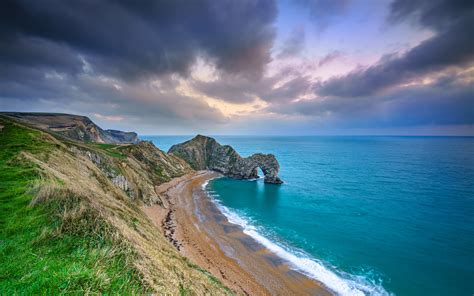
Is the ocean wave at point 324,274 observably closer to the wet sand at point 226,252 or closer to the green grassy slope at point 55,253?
the wet sand at point 226,252

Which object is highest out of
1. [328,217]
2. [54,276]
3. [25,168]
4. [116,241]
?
[25,168]

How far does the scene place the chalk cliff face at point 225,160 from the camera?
83.1 metres

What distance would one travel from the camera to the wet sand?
75.4 feet

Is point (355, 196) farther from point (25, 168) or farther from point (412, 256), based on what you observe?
point (25, 168)

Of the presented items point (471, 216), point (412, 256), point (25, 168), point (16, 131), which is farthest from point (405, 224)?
point (16, 131)

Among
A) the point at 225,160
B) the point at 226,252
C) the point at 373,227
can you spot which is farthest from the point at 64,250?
the point at 225,160

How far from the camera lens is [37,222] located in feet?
31.6

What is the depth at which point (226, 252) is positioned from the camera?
2975 centimetres

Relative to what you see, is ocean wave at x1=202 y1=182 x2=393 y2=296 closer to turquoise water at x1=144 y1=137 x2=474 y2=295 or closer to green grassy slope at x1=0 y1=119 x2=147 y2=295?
turquoise water at x1=144 y1=137 x2=474 y2=295

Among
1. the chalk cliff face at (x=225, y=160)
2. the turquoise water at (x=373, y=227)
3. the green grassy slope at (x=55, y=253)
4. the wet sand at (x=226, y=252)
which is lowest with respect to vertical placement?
the turquoise water at (x=373, y=227)

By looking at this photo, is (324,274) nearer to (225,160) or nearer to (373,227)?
(373,227)

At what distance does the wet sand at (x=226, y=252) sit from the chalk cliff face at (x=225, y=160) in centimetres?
3860

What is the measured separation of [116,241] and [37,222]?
14.1 feet

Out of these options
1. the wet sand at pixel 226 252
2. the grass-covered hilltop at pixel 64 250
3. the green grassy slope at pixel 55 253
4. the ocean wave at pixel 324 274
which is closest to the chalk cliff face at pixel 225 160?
the wet sand at pixel 226 252
